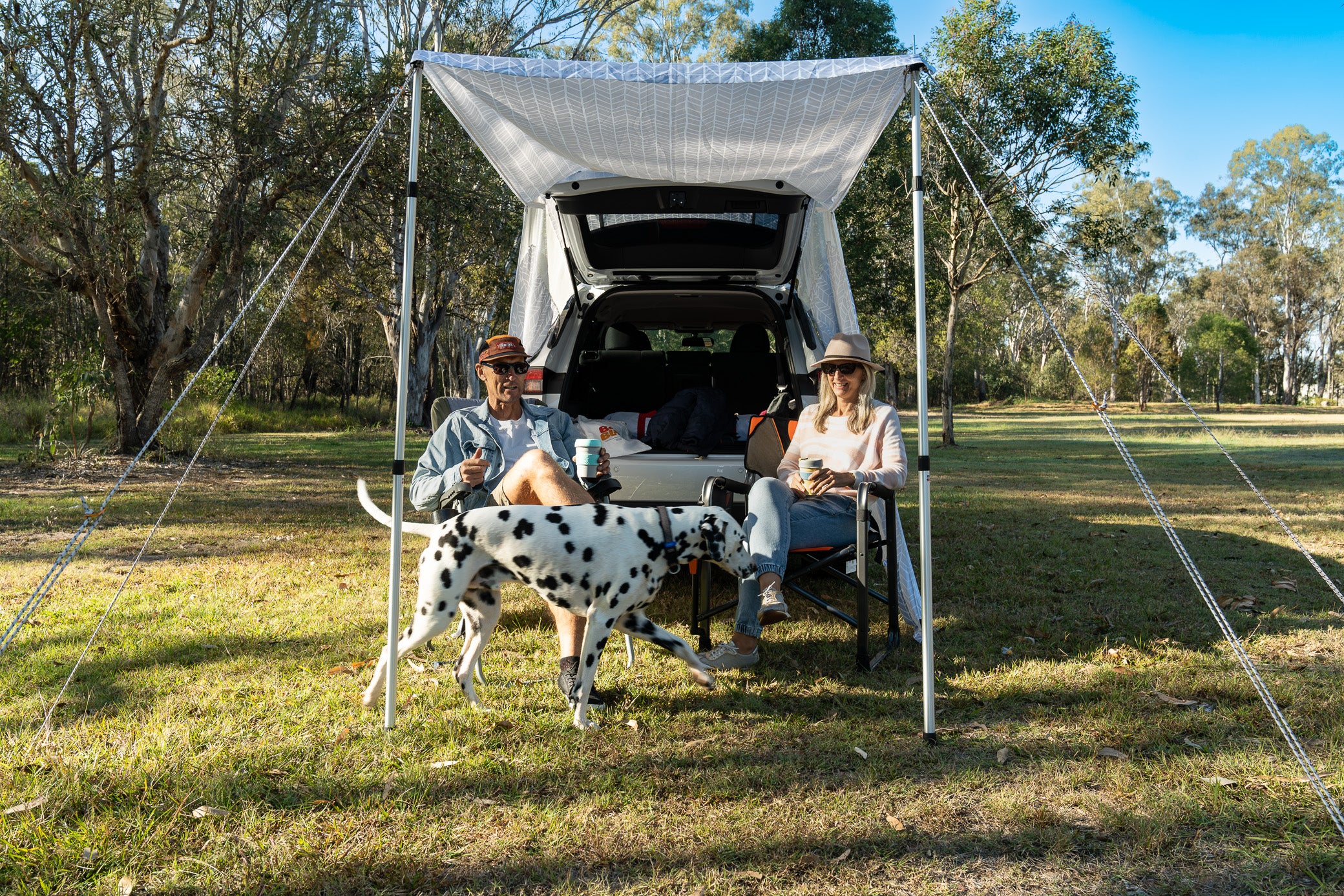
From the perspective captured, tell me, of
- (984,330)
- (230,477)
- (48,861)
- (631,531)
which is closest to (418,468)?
(631,531)

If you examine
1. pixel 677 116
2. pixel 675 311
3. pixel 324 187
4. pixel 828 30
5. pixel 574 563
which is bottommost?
pixel 574 563

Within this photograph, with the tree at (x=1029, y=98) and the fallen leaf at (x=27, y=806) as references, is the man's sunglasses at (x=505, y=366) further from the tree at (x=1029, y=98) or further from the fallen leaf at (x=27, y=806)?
the tree at (x=1029, y=98)

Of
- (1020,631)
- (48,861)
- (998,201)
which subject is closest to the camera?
(48,861)

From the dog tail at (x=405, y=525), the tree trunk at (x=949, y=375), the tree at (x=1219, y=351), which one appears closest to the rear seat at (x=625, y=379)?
the dog tail at (x=405, y=525)

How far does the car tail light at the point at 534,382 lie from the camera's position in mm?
4984

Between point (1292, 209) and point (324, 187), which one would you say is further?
point (1292, 209)

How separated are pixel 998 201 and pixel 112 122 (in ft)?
50.2

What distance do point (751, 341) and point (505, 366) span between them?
8.37ft

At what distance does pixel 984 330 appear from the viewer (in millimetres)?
42969

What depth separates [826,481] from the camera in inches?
151

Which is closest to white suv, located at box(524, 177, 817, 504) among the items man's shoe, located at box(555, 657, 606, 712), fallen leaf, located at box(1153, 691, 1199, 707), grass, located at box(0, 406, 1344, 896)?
grass, located at box(0, 406, 1344, 896)

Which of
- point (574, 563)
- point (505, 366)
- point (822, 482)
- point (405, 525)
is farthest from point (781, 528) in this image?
point (405, 525)

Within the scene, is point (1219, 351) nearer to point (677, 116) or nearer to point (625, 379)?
point (625, 379)

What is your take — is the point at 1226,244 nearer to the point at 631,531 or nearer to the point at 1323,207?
the point at 1323,207
